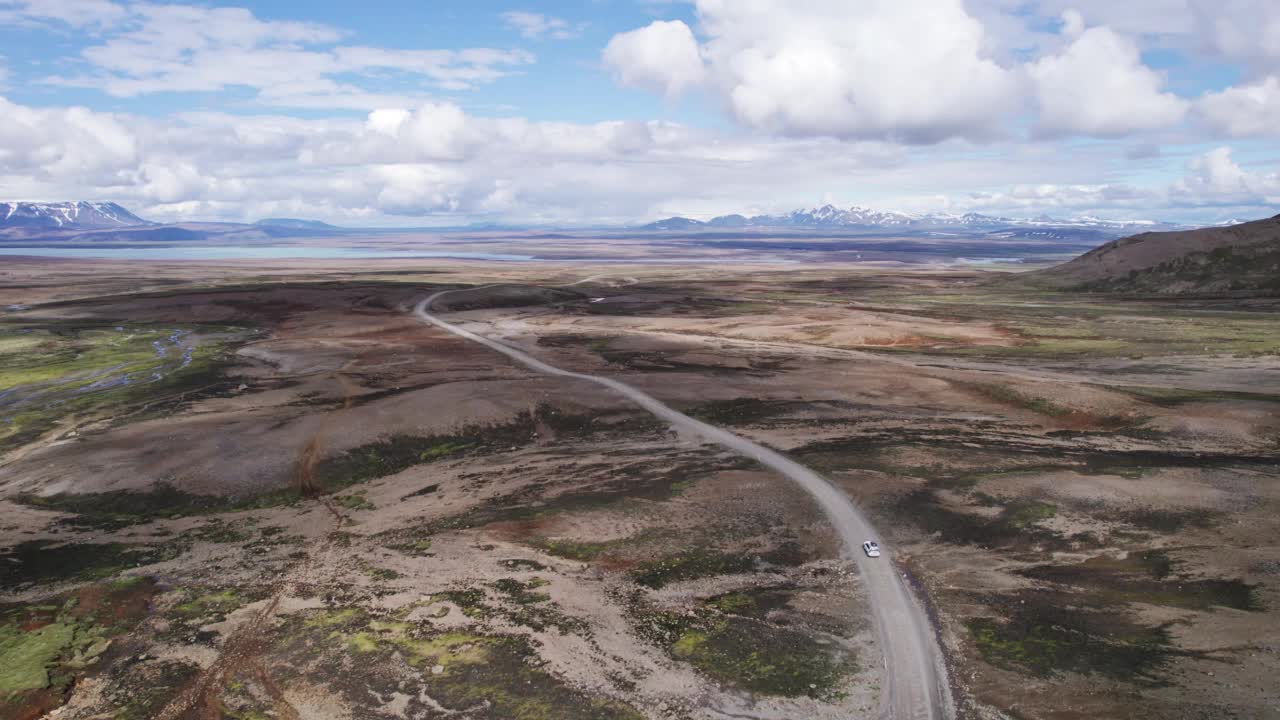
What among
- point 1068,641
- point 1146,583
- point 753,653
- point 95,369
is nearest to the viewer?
point 1068,641

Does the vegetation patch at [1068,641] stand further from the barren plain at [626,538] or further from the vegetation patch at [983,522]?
the vegetation patch at [983,522]

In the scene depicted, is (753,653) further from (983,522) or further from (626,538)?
(983,522)

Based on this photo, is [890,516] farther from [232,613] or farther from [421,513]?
[232,613]

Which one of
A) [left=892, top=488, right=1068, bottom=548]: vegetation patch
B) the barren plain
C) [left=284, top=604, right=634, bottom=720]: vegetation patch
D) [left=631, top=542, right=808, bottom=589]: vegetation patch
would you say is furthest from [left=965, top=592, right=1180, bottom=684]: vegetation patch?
[left=284, top=604, right=634, bottom=720]: vegetation patch

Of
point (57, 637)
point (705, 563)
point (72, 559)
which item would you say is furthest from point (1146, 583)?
point (72, 559)

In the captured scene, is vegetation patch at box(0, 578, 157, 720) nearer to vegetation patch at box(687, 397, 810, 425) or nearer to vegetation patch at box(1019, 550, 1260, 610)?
vegetation patch at box(1019, 550, 1260, 610)

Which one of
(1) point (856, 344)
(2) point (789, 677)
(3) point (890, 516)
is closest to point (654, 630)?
(2) point (789, 677)

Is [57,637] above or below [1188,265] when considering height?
below

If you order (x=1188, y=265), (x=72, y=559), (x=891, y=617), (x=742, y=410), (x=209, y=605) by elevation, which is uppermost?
(x=1188, y=265)
